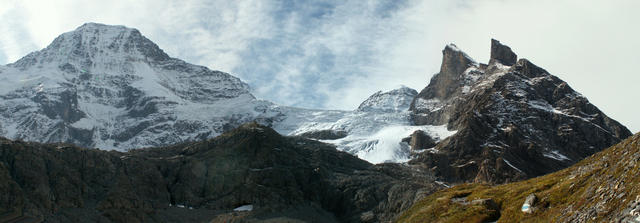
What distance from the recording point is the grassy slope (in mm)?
44438

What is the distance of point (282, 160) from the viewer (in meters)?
179

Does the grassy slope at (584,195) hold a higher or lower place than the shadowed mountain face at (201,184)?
lower

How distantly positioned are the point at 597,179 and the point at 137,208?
105 m

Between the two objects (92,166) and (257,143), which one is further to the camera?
(257,143)

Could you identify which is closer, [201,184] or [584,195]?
[584,195]

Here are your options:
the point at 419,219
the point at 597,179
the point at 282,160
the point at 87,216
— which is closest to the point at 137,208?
the point at 87,216

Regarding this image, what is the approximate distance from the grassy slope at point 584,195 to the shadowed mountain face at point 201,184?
72.0 m

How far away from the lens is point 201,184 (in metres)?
161

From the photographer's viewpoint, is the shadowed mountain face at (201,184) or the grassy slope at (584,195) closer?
the grassy slope at (584,195)

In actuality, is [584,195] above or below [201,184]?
Answer: below

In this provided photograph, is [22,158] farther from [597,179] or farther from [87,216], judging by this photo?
[597,179]

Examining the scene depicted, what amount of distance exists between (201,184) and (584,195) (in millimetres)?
122812

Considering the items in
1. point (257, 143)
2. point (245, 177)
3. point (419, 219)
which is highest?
point (257, 143)

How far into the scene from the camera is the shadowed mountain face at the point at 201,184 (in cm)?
12700
